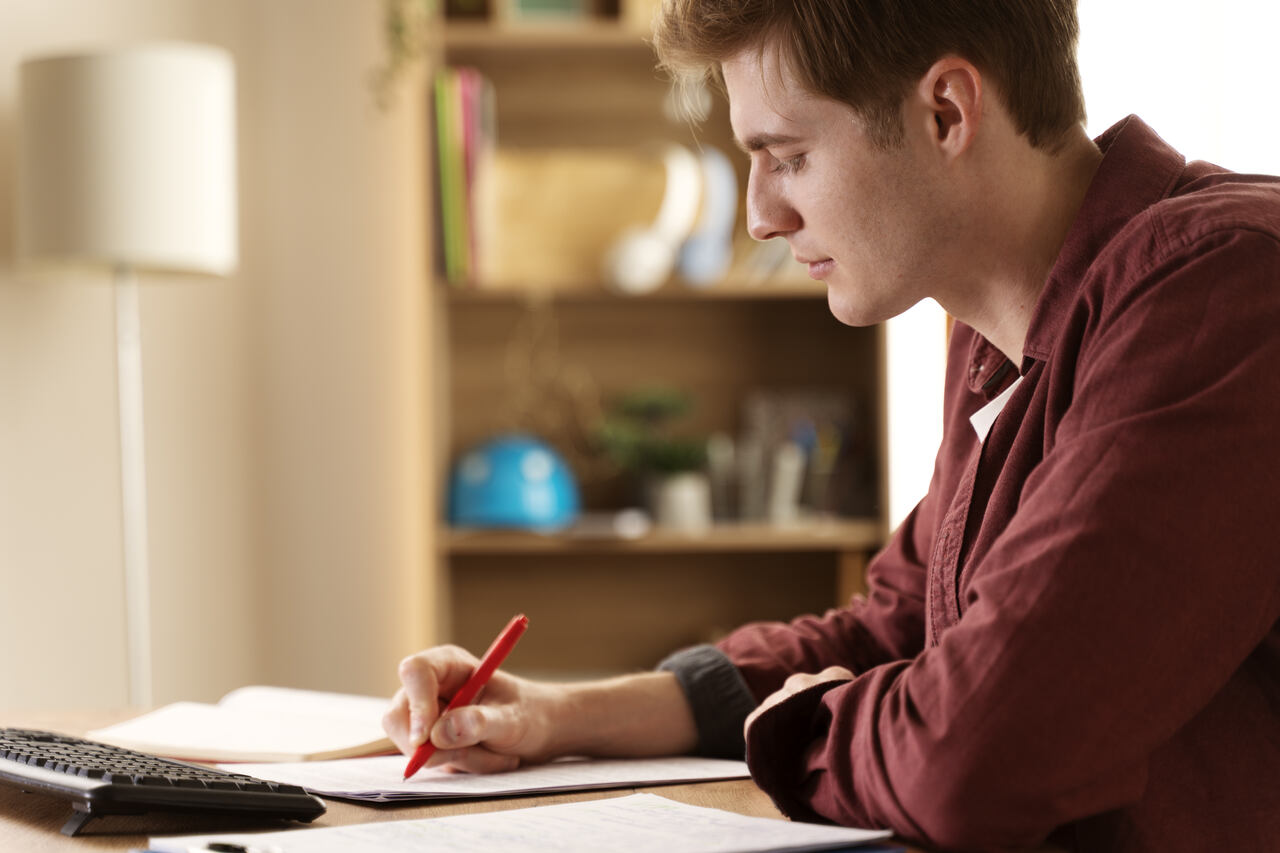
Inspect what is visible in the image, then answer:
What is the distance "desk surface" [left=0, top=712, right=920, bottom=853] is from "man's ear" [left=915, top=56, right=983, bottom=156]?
17.9 inches

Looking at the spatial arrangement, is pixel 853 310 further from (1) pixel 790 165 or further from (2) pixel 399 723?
(2) pixel 399 723

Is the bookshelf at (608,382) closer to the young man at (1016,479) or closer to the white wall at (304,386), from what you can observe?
the white wall at (304,386)

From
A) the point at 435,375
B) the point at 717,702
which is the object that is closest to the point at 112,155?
the point at 717,702

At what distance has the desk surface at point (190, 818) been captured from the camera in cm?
77

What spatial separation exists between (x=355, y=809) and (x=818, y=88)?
0.55 meters

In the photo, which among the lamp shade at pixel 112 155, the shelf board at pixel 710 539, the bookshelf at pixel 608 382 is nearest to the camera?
the lamp shade at pixel 112 155

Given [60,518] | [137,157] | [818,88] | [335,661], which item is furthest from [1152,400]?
[335,661]

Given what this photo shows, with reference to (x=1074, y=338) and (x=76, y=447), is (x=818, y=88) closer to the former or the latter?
(x=1074, y=338)

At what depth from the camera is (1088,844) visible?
78 centimetres

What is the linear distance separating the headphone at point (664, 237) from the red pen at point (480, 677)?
189 cm

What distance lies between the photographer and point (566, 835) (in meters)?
0.75

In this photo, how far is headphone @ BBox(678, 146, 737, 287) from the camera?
2.90m

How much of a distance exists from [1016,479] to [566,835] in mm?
350

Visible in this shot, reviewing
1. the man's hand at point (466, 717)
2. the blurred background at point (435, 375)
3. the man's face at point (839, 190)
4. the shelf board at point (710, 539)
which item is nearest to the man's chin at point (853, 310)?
the man's face at point (839, 190)
